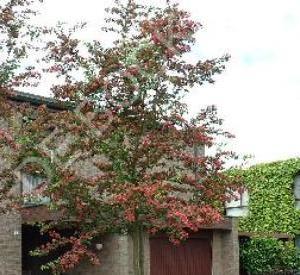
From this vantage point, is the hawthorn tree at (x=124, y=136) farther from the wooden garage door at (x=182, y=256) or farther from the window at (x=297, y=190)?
the window at (x=297, y=190)

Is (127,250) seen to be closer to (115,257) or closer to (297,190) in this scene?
(115,257)

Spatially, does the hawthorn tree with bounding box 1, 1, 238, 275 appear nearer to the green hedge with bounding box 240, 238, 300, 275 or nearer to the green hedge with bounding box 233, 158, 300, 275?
the green hedge with bounding box 240, 238, 300, 275

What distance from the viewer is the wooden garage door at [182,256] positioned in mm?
25453

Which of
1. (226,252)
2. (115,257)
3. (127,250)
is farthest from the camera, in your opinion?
(226,252)

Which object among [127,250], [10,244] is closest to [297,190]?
[127,250]

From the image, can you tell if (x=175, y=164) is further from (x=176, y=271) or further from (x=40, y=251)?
(x=176, y=271)

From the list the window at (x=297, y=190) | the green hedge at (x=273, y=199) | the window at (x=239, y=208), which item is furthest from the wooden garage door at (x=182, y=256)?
the window at (x=239, y=208)

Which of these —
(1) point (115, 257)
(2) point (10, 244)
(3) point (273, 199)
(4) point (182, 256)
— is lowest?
(4) point (182, 256)

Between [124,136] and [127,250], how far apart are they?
8.97 meters

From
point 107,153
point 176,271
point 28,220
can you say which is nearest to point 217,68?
point 107,153

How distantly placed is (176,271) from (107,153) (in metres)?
12.1

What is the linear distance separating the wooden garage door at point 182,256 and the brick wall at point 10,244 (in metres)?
5.15

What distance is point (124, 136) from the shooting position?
15.0m

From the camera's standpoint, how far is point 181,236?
14.9m
